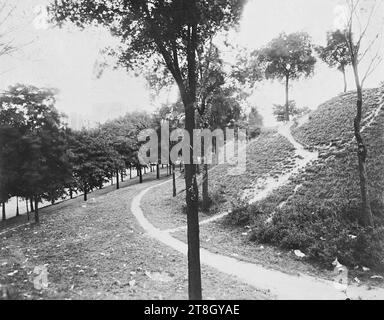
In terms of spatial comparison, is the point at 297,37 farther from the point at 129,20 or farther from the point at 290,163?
the point at 129,20

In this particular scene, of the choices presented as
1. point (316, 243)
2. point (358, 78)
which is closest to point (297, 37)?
point (358, 78)

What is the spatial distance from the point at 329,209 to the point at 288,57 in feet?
99.8

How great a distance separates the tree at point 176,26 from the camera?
8617 millimetres

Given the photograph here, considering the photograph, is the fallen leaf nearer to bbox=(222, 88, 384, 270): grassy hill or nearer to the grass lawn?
bbox=(222, 88, 384, 270): grassy hill

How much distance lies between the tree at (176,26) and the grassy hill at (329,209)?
836 cm

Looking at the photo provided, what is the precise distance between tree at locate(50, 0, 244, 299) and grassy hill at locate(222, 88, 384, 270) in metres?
8.36

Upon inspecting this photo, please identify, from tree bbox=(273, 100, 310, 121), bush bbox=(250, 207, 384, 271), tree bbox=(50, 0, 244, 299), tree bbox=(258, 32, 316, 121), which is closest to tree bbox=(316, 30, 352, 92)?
tree bbox=(258, 32, 316, 121)

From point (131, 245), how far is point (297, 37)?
37.5 m

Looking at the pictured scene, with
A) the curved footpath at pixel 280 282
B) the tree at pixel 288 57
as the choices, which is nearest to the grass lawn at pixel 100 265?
the curved footpath at pixel 280 282

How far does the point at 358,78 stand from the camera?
50.0 feet

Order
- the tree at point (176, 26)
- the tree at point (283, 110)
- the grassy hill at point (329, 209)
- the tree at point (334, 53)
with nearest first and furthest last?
A: 1. the tree at point (176, 26)
2. the grassy hill at point (329, 209)
3. the tree at point (334, 53)
4. the tree at point (283, 110)

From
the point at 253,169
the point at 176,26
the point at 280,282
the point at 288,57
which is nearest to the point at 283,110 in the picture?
the point at 288,57

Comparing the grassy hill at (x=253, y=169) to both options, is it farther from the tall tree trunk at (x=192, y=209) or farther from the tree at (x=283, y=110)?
the tree at (x=283, y=110)
